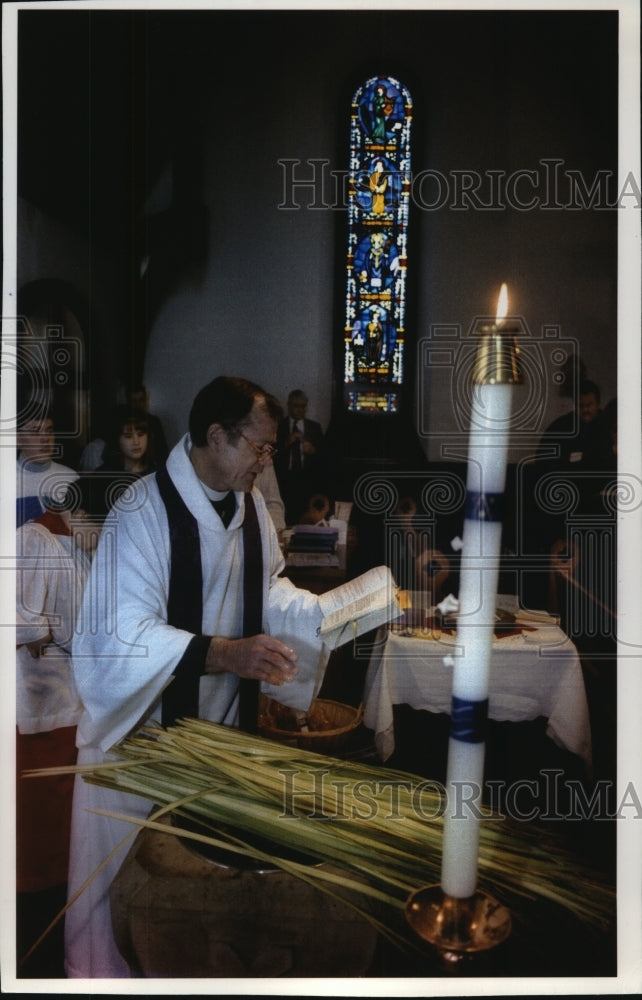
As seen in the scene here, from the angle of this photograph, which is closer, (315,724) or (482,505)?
(482,505)

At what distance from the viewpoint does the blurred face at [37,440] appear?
1.73m

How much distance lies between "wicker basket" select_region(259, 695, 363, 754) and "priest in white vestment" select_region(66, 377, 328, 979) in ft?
0.09

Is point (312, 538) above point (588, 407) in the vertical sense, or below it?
below

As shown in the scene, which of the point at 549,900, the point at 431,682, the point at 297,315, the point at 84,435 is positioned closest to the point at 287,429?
the point at 297,315

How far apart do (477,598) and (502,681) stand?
33.1 inches

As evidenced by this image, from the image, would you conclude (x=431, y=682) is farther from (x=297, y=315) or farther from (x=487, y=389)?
(x=487, y=389)

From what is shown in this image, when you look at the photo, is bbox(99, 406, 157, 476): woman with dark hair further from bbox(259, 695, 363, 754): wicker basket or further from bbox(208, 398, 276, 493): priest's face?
bbox(259, 695, 363, 754): wicker basket

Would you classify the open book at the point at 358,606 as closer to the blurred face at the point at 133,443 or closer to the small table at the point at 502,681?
the small table at the point at 502,681

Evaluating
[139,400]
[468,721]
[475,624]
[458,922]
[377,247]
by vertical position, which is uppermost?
[377,247]

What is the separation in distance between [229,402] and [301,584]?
391 millimetres

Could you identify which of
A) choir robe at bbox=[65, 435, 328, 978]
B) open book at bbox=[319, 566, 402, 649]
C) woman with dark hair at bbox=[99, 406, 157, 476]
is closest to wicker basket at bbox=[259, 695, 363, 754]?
choir robe at bbox=[65, 435, 328, 978]

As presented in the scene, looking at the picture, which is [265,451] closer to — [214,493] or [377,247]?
[214,493]

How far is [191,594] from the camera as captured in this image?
1.71 metres

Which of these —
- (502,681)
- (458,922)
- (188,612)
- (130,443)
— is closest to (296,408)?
(130,443)
